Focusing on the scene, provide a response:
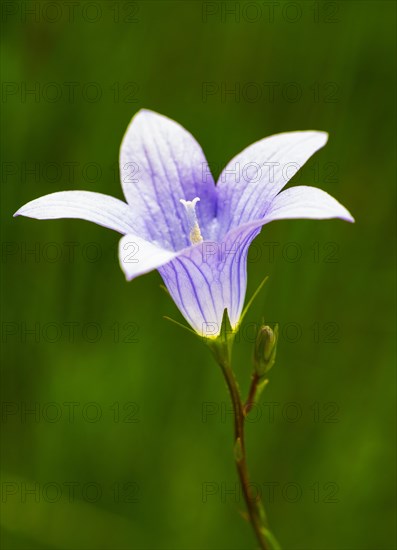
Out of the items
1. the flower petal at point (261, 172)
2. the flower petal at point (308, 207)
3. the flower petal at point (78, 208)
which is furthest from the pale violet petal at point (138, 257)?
the flower petal at point (261, 172)

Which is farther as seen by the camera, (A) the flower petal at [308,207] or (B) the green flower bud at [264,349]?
(B) the green flower bud at [264,349]

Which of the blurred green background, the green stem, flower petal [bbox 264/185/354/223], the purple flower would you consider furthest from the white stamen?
the blurred green background

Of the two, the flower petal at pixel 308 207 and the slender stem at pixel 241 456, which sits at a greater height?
the flower petal at pixel 308 207

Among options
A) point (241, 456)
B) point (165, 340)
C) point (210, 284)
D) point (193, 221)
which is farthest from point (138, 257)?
point (165, 340)

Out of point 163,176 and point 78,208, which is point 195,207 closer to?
point 163,176

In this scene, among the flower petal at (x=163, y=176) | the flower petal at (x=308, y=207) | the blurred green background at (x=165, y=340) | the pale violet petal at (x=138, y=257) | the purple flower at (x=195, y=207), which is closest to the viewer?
the pale violet petal at (x=138, y=257)

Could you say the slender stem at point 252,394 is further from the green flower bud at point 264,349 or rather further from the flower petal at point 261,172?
the flower petal at point 261,172

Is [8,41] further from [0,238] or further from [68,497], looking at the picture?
[68,497]
